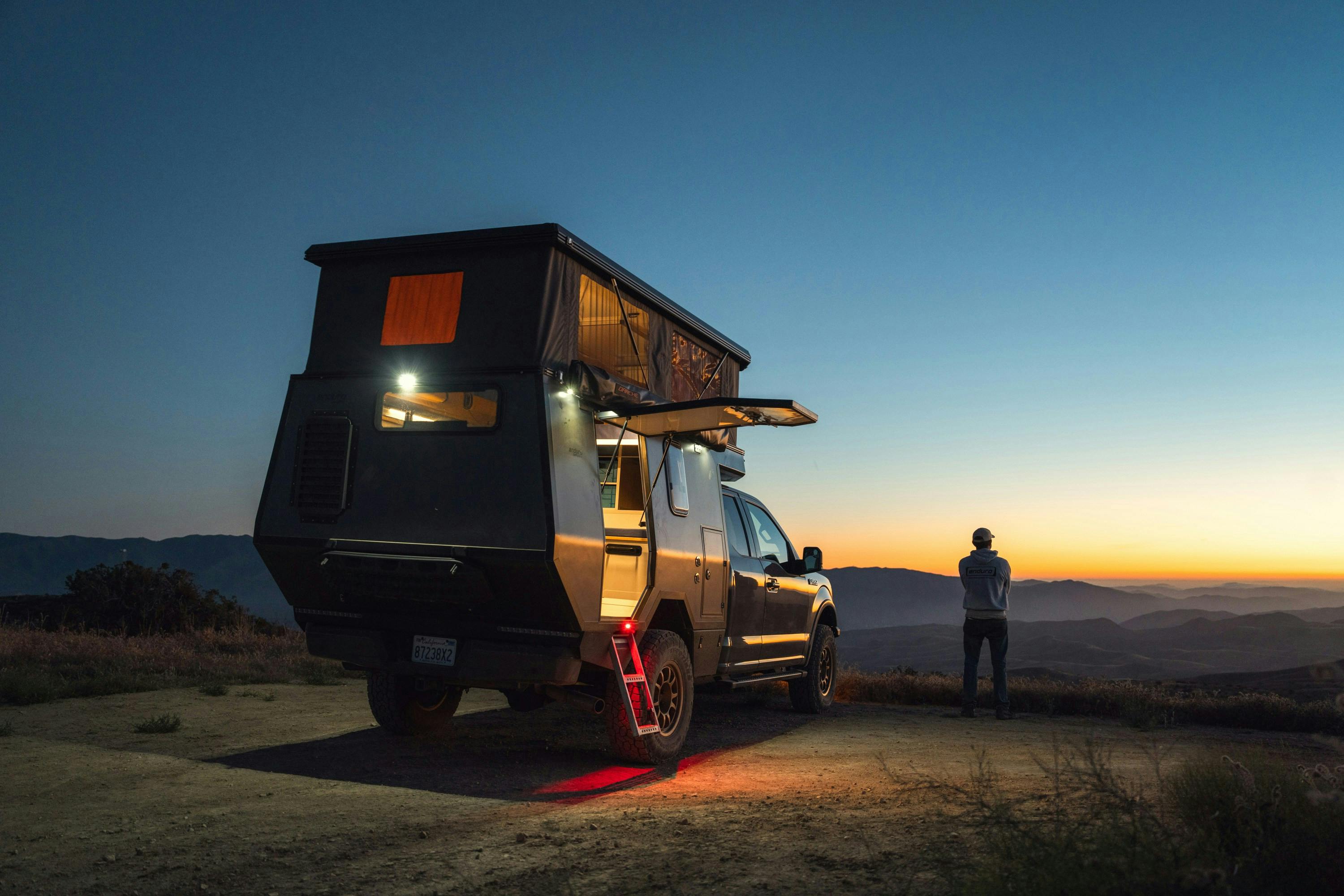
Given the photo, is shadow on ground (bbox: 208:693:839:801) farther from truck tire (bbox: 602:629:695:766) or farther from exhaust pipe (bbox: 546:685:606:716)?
exhaust pipe (bbox: 546:685:606:716)

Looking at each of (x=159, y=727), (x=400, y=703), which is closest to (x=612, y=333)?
(x=400, y=703)

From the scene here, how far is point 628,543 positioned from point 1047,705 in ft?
20.8

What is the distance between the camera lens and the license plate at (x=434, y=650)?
21.4 ft

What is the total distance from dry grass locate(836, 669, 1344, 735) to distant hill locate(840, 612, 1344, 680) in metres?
32.6

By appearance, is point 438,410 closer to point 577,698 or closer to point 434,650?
point 434,650

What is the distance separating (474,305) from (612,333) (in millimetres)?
1187

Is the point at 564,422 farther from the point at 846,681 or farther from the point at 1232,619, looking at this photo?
the point at 1232,619

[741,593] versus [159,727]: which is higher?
[741,593]

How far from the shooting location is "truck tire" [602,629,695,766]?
675cm

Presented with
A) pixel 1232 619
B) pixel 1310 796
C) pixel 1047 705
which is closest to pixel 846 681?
pixel 1047 705

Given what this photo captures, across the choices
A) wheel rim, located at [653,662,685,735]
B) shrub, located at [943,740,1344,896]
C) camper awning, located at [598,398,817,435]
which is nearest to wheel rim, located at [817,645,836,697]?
wheel rim, located at [653,662,685,735]

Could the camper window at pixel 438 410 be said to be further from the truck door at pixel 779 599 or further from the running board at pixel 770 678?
the truck door at pixel 779 599

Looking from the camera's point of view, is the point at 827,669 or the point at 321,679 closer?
the point at 827,669

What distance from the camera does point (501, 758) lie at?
717 cm
